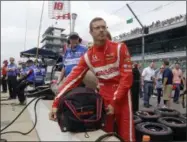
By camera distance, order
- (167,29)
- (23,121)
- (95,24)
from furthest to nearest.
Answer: (167,29)
(23,121)
(95,24)

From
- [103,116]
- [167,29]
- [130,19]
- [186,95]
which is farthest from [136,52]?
[103,116]

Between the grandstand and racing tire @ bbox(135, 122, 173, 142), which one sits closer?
racing tire @ bbox(135, 122, 173, 142)

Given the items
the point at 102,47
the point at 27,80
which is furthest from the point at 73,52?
the point at 27,80

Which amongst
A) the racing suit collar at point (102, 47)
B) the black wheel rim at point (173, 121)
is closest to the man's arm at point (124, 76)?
the racing suit collar at point (102, 47)

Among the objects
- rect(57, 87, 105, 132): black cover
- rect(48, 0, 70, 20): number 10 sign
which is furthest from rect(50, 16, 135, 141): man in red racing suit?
rect(48, 0, 70, 20): number 10 sign

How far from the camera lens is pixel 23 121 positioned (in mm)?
5113

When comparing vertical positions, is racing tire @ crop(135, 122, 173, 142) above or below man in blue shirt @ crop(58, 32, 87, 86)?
below

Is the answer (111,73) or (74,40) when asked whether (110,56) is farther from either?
(74,40)

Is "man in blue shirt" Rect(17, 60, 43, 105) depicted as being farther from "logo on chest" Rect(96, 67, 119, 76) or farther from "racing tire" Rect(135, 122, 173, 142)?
"logo on chest" Rect(96, 67, 119, 76)

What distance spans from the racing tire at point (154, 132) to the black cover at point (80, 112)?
5.95 ft

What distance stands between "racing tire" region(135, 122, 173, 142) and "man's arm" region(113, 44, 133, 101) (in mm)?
1429

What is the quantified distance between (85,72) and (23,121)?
2.95 metres

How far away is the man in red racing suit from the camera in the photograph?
2.53 metres

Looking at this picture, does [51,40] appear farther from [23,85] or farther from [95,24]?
[95,24]
